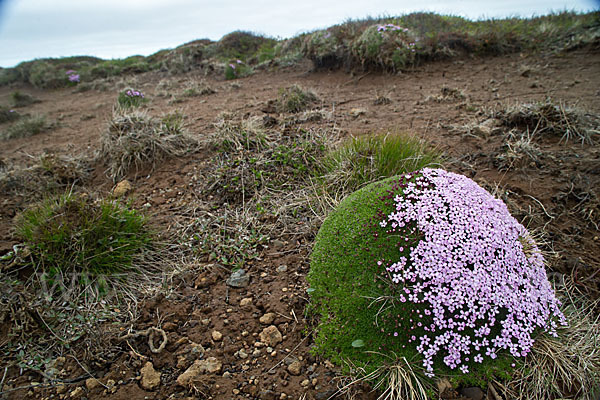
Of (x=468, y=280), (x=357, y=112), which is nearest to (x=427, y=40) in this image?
(x=357, y=112)

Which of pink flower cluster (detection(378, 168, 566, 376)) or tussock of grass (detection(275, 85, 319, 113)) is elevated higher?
tussock of grass (detection(275, 85, 319, 113))

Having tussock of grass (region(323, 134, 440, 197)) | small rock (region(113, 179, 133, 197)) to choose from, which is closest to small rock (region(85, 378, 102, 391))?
tussock of grass (region(323, 134, 440, 197))

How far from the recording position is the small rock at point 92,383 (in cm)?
175

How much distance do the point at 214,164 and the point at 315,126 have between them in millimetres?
1412

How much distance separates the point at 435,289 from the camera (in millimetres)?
1658

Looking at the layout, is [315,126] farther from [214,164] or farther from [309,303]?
[309,303]

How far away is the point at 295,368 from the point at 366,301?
1.70ft

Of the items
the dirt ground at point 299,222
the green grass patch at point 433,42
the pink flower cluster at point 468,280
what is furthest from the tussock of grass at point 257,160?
the green grass patch at point 433,42

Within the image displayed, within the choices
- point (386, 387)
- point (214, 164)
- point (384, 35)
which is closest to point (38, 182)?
point (214, 164)

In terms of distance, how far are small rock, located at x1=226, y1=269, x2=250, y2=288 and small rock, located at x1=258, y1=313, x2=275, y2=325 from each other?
34cm

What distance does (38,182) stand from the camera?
13.1ft

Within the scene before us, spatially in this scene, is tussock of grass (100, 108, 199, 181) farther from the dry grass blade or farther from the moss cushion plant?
the dry grass blade

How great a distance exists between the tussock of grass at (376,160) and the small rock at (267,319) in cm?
129

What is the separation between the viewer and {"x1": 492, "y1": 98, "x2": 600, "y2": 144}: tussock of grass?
3.40 metres
